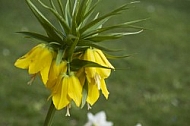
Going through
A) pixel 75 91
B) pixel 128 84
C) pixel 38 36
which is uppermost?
pixel 38 36

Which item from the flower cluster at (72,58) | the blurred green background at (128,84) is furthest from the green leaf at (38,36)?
the blurred green background at (128,84)

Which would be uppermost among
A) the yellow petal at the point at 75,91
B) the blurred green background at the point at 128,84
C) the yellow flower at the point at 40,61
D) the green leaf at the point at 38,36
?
the green leaf at the point at 38,36

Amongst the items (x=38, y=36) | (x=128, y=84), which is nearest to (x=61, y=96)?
(x=38, y=36)

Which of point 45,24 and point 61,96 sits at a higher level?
point 45,24

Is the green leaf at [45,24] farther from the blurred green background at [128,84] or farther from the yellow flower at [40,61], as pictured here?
the blurred green background at [128,84]

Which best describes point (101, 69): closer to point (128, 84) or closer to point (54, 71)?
point (54, 71)

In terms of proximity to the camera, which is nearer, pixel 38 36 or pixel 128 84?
pixel 38 36

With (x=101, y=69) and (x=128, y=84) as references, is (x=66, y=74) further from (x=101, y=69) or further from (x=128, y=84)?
(x=128, y=84)

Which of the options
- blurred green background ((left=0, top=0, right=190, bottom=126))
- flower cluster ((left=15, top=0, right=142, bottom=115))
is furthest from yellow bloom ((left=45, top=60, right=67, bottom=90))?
blurred green background ((left=0, top=0, right=190, bottom=126))
